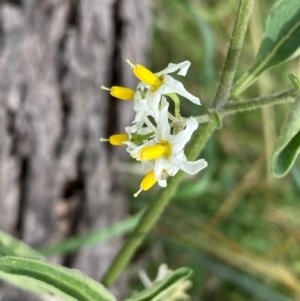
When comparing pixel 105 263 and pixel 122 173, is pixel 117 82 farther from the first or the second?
pixel 105 263

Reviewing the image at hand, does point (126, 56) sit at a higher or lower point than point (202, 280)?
higher

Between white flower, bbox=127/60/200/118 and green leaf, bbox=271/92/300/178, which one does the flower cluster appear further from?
green leaf, bbox=271/92/300/178

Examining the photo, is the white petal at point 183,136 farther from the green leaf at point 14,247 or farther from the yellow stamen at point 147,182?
the green leaf at point 14,247

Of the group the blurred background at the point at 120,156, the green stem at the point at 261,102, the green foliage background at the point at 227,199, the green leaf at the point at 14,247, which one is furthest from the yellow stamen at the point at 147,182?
the green foliage background at the point at 227,199

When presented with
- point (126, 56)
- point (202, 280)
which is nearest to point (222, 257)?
point (202, 280)

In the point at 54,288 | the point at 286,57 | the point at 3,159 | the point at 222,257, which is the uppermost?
the point at 3,159

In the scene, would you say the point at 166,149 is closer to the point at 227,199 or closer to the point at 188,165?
the point at 188,165
